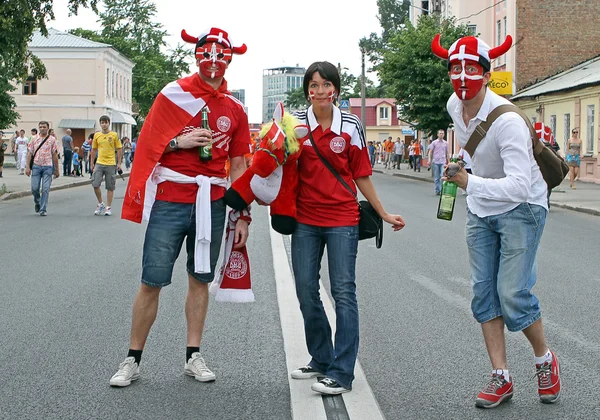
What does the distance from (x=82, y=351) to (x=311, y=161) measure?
87.1 inches

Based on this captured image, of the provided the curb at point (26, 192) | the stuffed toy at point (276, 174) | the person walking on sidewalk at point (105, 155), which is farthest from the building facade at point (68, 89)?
the stuffed toy at point (276, 174)

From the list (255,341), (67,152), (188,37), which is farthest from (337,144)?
(67,152)

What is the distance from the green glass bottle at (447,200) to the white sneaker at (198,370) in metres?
1.58

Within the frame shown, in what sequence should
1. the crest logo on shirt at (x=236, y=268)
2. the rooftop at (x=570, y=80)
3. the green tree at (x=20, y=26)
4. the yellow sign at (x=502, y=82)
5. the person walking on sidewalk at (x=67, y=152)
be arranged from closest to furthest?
1. the crest logo on shirt at (x=236, y=268)
2. the green tree at (x=20, y=26)
3. the yellow sign at (x=502, y=82)
4. the person walking on sidewalk at (x=67, y=152)
5. the rooftop at (x=570, y=80)

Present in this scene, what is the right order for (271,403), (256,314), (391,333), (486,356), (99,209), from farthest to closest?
1. (99,209)
2. (256,314)
3. (391,333)
4. (486,356)
5. (271,403)

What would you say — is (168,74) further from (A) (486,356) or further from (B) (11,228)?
(A) (486,356)

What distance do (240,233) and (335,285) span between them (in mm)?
630

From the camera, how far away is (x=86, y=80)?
68.4m

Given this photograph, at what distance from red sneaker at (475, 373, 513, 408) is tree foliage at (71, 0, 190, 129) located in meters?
85.1

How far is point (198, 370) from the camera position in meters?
5.49

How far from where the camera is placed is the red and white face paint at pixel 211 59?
5.44 m

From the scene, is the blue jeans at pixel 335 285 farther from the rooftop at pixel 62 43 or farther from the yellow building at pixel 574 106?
the rooftop at pixel 62 43

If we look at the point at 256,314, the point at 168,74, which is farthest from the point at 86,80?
the point at 256,314

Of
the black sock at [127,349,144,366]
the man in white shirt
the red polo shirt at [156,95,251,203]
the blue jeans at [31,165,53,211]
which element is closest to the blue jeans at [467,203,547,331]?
the man in white shirt
